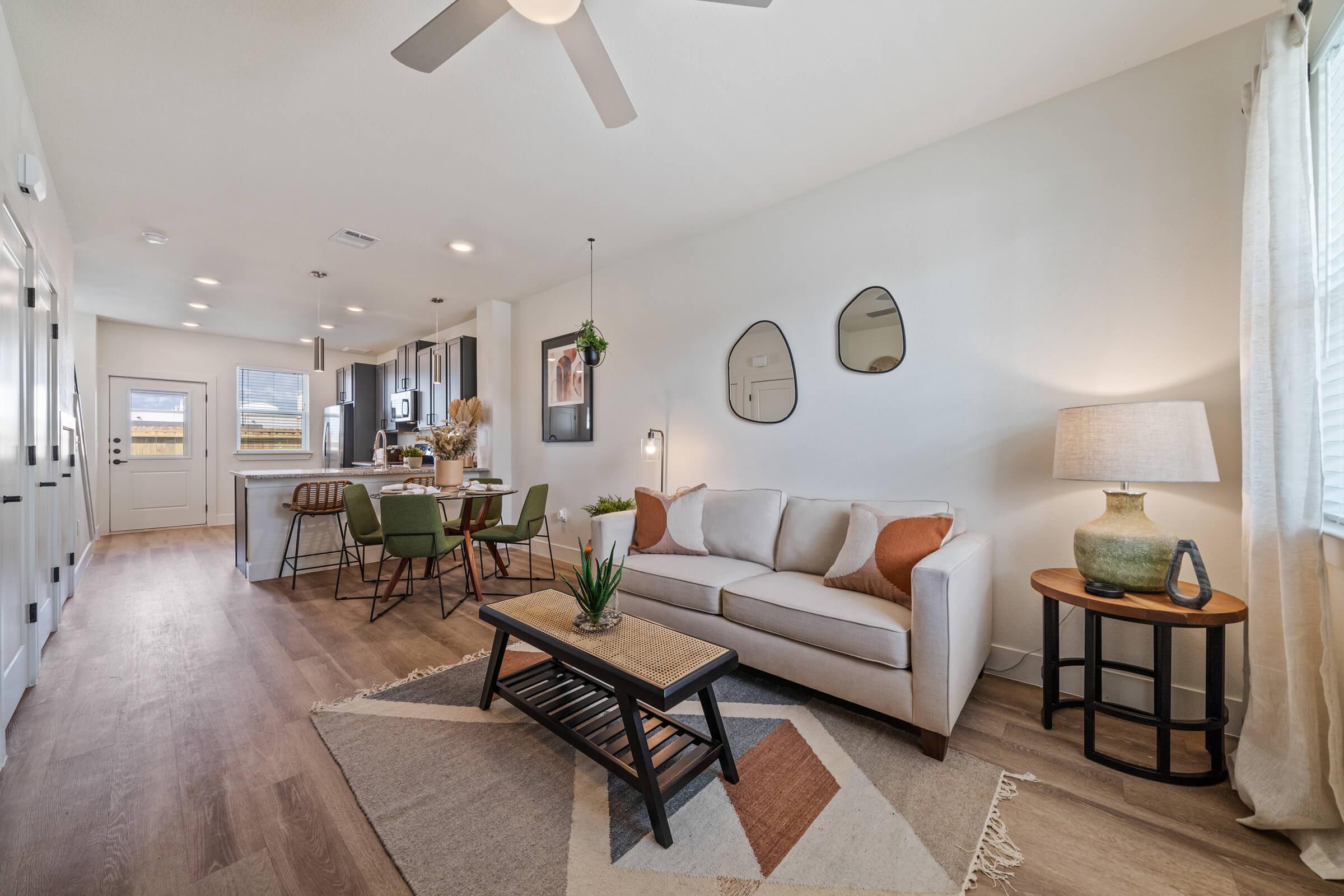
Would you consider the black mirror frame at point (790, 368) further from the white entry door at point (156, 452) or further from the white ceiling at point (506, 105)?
the white entry door at point (156, 452)

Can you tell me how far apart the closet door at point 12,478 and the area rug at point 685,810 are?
1.17m

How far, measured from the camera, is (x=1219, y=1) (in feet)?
6.18

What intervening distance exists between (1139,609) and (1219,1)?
220cm

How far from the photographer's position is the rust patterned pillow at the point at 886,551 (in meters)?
2.19

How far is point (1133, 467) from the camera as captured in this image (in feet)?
5.99

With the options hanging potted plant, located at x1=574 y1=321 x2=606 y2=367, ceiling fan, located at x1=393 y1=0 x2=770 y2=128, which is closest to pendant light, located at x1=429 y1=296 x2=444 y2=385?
hanging potted plant, located at x1=574 y1=321 x2=606 y2=367

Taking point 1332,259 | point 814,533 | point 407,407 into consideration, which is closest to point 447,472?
point 814,533

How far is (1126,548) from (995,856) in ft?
3.80

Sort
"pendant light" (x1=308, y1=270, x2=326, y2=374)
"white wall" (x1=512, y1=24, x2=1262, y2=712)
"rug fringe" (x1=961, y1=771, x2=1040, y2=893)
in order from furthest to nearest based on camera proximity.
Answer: "pendant light" (x1=308, y1=270, x2=326, y2=374) → "white wall" (x1=512, y1=24, x2=1262, y2=712) → "rug fringe" (x1=961, y1=771, x2=1040, y2=893)

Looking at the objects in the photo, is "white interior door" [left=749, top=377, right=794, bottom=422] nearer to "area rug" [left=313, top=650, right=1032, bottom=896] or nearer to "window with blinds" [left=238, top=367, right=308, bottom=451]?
"area rug" [left=313, top=650, right=1032, bottom=896]

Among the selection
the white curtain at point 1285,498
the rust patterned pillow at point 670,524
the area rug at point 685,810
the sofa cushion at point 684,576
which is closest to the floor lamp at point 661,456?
the rust patterned pillow at point 670,524

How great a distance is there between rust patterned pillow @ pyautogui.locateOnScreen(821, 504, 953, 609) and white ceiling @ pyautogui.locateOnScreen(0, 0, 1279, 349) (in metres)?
1.93

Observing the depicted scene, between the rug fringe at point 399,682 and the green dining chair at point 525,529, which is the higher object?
the green dining chair at point 525,529

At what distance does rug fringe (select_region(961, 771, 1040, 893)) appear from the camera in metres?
1.35
